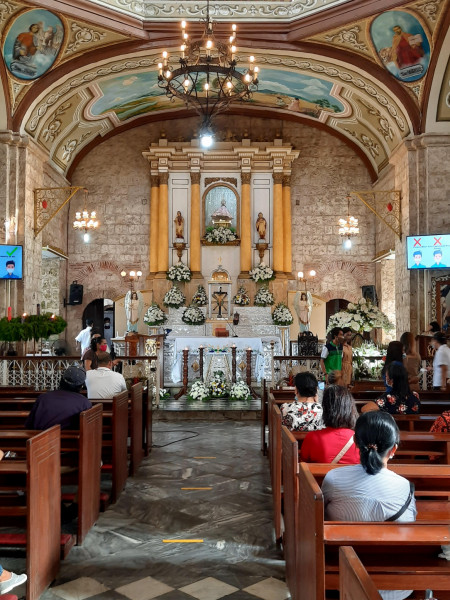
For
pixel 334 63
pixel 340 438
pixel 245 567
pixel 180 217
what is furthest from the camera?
pixel 180 217

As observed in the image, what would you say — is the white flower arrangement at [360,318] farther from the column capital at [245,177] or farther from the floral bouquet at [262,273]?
the column capital at [245,177]

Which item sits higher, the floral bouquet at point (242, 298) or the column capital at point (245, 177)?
the column capital at point (245, 177)

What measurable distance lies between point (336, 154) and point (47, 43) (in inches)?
369

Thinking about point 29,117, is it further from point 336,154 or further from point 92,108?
point 336,154

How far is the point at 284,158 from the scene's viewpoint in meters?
17.8

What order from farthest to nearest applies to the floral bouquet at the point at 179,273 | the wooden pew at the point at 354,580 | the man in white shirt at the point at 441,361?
the floral bouquet at the point at 179,273, the man in white shirt at the point at 441,361, the wooden pew at the point at 354,580

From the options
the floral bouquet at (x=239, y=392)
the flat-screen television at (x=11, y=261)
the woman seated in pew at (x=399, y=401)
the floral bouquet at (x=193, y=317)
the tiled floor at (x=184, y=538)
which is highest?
the flat-screen television at (x=11, y=261)

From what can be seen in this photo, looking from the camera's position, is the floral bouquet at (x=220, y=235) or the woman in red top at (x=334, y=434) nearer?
the woman in red top at (x=334, y=434)

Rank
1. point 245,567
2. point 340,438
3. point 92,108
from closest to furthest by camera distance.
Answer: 1. point 340,438
2. point 245,567
3. point 92,108

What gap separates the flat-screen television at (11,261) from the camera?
41.9 ft

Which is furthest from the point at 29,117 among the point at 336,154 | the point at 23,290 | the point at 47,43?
the point at 336,154

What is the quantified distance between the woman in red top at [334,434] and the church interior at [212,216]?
2.42 ft

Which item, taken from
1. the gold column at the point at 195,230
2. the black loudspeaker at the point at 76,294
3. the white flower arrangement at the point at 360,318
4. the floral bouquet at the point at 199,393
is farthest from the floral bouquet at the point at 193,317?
the white flower arrangement at the point at 360,318

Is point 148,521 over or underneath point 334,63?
underneath
